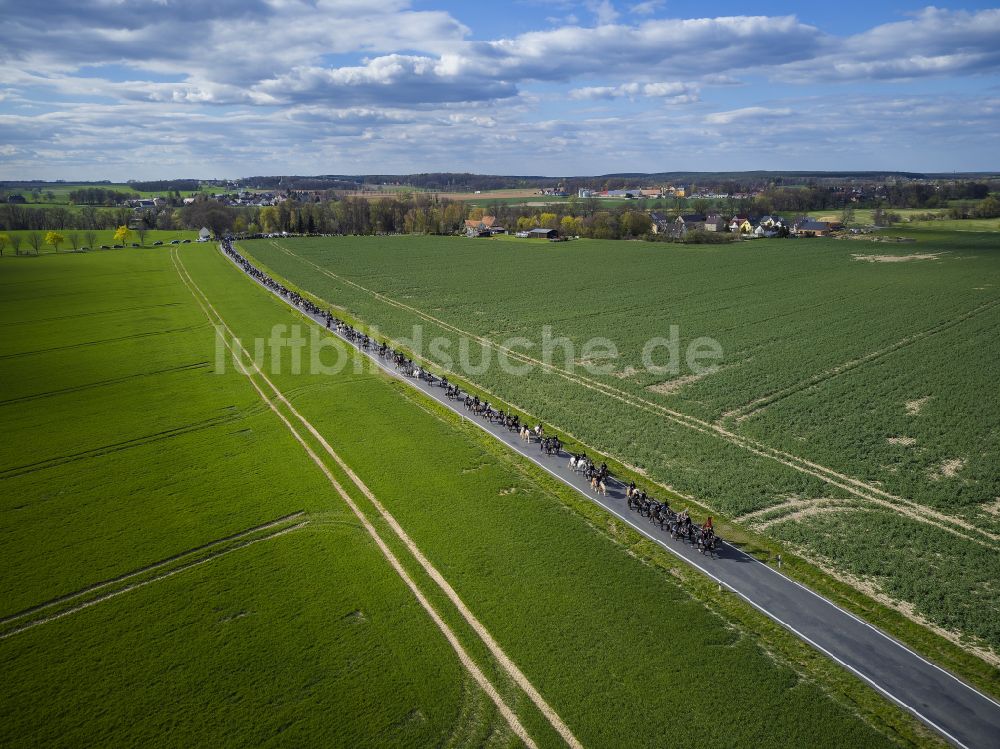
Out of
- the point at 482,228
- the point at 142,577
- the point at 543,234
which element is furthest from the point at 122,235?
the point at 142,577

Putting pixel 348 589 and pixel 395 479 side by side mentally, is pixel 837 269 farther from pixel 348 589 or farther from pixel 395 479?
pixel 348 589

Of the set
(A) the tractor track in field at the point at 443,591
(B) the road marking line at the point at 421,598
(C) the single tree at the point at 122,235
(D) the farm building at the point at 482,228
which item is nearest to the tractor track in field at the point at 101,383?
(B) the road marking line at the point at 421,598

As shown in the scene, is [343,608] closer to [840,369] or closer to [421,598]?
[421,598]

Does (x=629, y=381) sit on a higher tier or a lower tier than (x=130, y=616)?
higher

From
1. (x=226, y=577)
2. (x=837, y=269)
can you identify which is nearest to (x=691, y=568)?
(x=226, y=577)

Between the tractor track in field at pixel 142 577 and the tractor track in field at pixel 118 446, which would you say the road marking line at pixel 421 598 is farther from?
the tractor track in field at pixel 118 446

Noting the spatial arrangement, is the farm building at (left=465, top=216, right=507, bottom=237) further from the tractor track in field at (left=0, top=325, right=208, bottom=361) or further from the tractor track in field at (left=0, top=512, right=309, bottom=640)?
the tractor track in field at (left=0, top=512, right=309, bottom=640)
